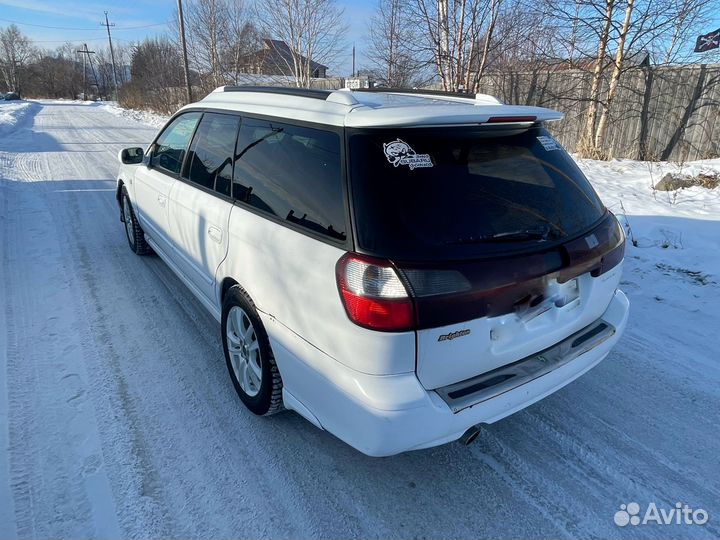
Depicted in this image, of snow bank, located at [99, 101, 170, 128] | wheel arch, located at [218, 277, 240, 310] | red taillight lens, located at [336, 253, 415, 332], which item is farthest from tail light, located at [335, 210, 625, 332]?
snow bank, located at [99, 101, 170, 128]

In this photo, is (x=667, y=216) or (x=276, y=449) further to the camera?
(x=667, y=216)

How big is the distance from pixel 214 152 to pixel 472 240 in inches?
81.9

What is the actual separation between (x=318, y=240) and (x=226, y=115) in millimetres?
1599

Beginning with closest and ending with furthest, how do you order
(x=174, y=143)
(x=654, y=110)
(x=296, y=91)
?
1. (x=296, y=91)
2. (x=174, y=143)
3. (x=654, y=110)

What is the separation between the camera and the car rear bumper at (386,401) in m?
1.81

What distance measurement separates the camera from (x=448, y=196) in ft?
6.43

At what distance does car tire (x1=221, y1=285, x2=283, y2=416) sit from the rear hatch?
938 millimetres

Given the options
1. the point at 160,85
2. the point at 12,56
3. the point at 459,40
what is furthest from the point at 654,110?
the point at 12,56

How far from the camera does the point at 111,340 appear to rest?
343 centimetres

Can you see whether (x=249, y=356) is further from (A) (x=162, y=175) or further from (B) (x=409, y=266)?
(A) (x=162, y=175)

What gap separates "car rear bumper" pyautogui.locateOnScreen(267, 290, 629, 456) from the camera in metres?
1.81

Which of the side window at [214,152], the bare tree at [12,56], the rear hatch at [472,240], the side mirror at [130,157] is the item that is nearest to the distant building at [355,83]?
the side window at [214,152]

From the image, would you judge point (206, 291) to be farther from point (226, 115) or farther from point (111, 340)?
point (226, 115)

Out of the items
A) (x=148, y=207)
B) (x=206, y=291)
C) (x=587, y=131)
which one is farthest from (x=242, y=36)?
(x=206, y=291)
